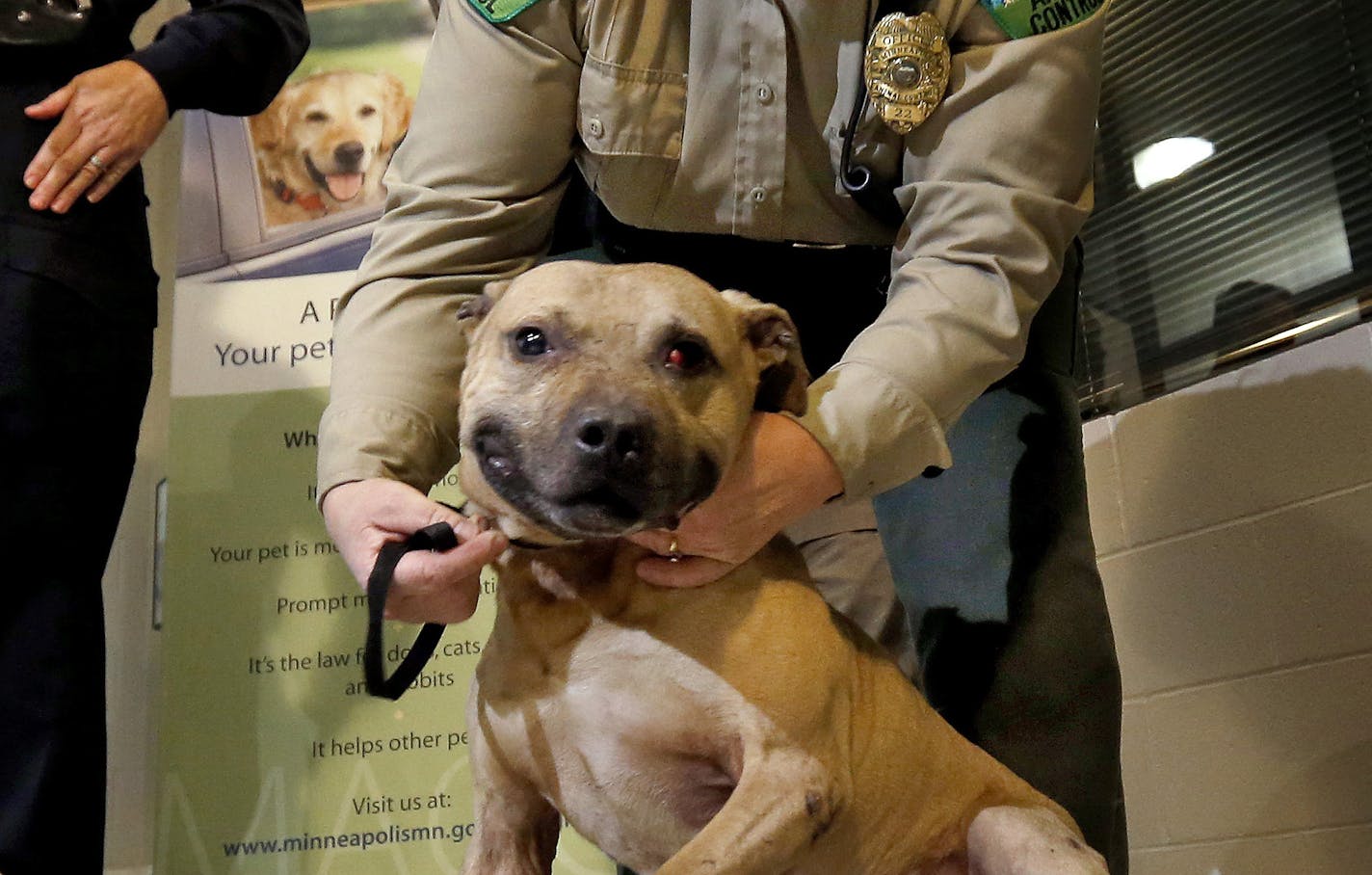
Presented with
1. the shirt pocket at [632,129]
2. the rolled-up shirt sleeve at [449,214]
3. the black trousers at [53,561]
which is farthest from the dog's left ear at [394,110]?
the shirt pocket at [632,129]

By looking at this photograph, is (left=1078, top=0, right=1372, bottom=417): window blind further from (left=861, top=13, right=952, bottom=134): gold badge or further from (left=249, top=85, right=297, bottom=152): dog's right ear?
(left=249, top=85, right=297, bottom=152): dog's right ear

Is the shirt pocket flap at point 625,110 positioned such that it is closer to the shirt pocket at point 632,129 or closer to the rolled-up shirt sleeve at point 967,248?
the shirt pocket at point 632,129

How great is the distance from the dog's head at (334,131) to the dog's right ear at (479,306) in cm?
157

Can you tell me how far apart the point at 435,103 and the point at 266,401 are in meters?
1.38

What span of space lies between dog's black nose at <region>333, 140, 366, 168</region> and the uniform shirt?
1396 millimetres

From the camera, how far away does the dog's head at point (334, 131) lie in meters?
2.75

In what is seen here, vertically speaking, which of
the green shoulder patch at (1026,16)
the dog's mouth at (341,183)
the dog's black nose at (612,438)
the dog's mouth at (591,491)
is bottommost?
the dog's mouth at (341,183)

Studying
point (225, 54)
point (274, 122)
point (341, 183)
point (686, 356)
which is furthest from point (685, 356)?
point (274, 122)

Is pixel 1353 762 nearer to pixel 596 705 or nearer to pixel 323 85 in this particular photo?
pixel 596 705

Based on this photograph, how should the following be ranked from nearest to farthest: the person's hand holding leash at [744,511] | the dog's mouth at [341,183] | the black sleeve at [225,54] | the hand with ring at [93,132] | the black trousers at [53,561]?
the person's hand holding leash at [744,511], the black trousers at [53,561], the hand with ring at [93,132], the black sleeve at [225,54], the dog's mouth at [341,183]

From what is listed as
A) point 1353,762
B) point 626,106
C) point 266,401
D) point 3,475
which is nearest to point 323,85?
point 266,401

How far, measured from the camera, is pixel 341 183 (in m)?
2.75

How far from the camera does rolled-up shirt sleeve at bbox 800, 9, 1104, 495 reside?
122 cm

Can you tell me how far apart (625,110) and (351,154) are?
62.6 inches
